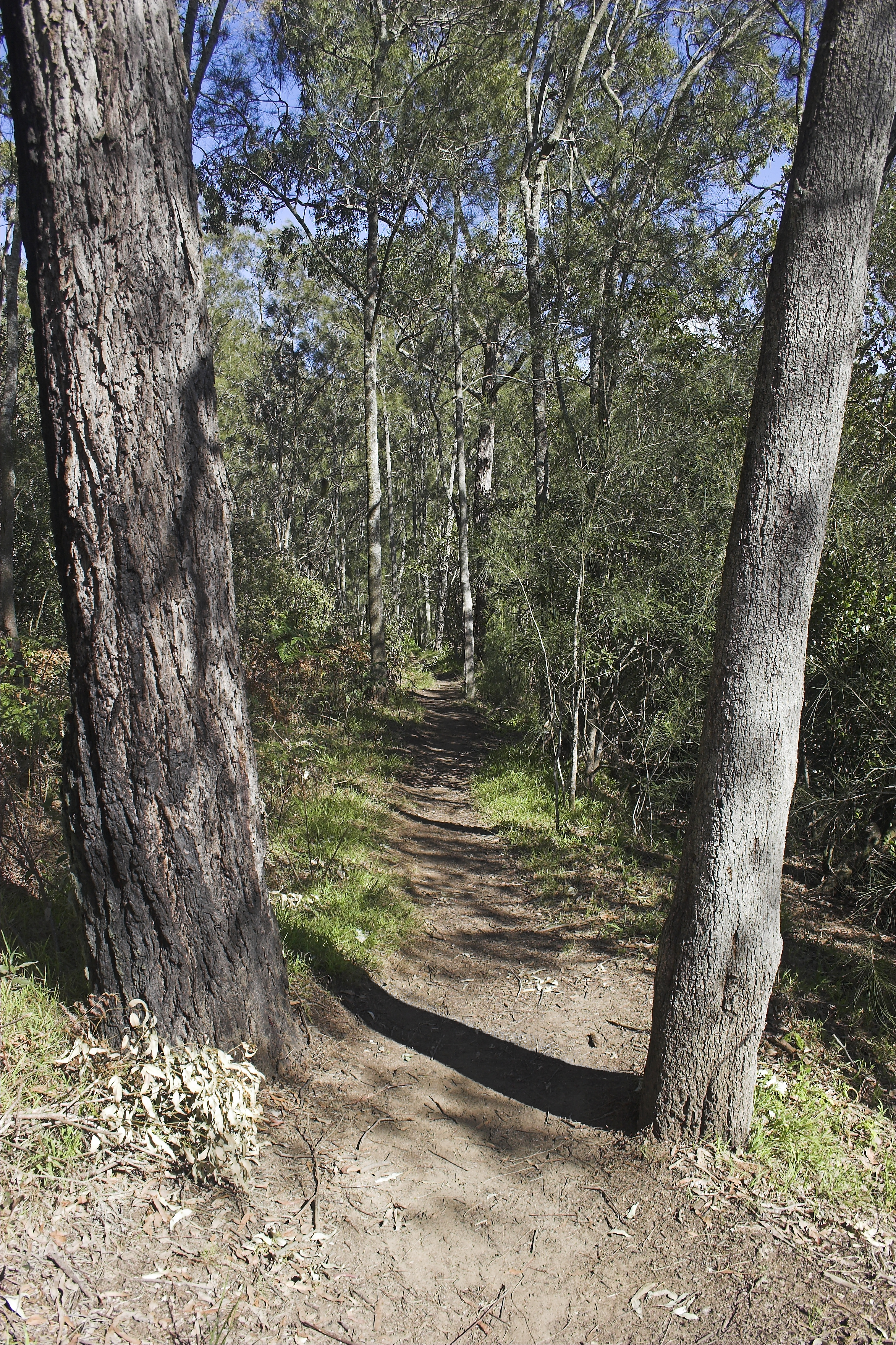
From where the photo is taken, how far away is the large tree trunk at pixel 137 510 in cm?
261

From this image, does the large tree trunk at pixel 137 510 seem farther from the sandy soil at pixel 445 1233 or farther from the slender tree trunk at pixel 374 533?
the slender tree trunk at pixel 374 533

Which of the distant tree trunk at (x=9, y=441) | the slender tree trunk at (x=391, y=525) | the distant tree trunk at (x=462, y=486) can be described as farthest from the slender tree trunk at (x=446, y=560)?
the distant tree trunk at (x=9, y=441)

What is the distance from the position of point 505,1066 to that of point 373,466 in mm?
9804

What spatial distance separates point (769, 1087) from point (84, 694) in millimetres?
3116

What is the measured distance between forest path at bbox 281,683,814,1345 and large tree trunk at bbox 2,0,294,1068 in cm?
76

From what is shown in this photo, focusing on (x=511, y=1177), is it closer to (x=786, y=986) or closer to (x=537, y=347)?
(x=786, y=986)

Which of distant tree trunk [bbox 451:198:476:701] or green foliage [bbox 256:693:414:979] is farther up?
distant tree trunk [bbox 451:198:476:701]

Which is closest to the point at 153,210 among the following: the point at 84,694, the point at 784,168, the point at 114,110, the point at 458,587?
the point at 114,110

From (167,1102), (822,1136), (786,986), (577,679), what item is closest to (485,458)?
(577,679)

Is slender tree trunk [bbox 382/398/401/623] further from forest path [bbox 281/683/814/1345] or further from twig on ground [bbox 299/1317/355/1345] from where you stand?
twig on ground [bbox 299/1317/355/1345]

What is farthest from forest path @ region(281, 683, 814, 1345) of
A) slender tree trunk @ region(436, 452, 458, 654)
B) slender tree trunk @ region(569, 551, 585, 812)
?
slender tree trunk @ region(436, 452, 458, 654)

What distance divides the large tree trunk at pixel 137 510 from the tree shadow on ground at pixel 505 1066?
1.06 metres

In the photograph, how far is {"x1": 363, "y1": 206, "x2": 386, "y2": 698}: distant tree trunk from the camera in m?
11.9

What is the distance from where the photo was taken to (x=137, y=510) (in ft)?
8.93
